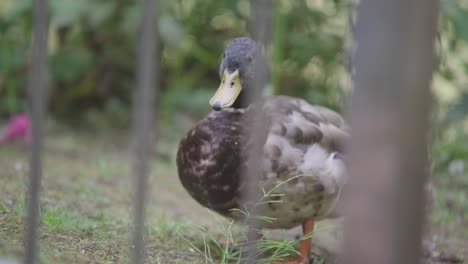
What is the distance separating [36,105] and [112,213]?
1568mm

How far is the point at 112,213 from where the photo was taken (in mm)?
3146

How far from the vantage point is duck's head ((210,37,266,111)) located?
2.67 meters

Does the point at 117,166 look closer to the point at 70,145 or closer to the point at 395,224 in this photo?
the point at 70,145

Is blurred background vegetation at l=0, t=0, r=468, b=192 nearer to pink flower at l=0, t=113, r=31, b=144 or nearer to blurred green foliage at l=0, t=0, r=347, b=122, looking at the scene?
blurred green foliage at l=0, t=0, r=347, b=122

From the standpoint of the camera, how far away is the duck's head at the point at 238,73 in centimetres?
267

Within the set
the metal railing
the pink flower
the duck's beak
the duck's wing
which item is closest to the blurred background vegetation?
the pink flower

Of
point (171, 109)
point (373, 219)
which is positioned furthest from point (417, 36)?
point (171, 109)

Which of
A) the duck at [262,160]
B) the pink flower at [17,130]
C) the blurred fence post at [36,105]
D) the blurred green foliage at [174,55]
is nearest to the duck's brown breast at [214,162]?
the duck at [262,160]

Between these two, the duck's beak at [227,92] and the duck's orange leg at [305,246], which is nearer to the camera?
the duck's beak at [227,92]

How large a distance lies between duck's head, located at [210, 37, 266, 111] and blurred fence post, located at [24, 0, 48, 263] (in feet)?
3.40

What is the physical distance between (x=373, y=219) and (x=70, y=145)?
3988 mm

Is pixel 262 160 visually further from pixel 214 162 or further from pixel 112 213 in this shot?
pixel 112 213

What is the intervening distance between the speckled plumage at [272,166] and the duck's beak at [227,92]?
0.09 metres

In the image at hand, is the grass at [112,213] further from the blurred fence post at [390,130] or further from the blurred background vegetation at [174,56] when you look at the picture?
the blurred fence post at [390,130]
